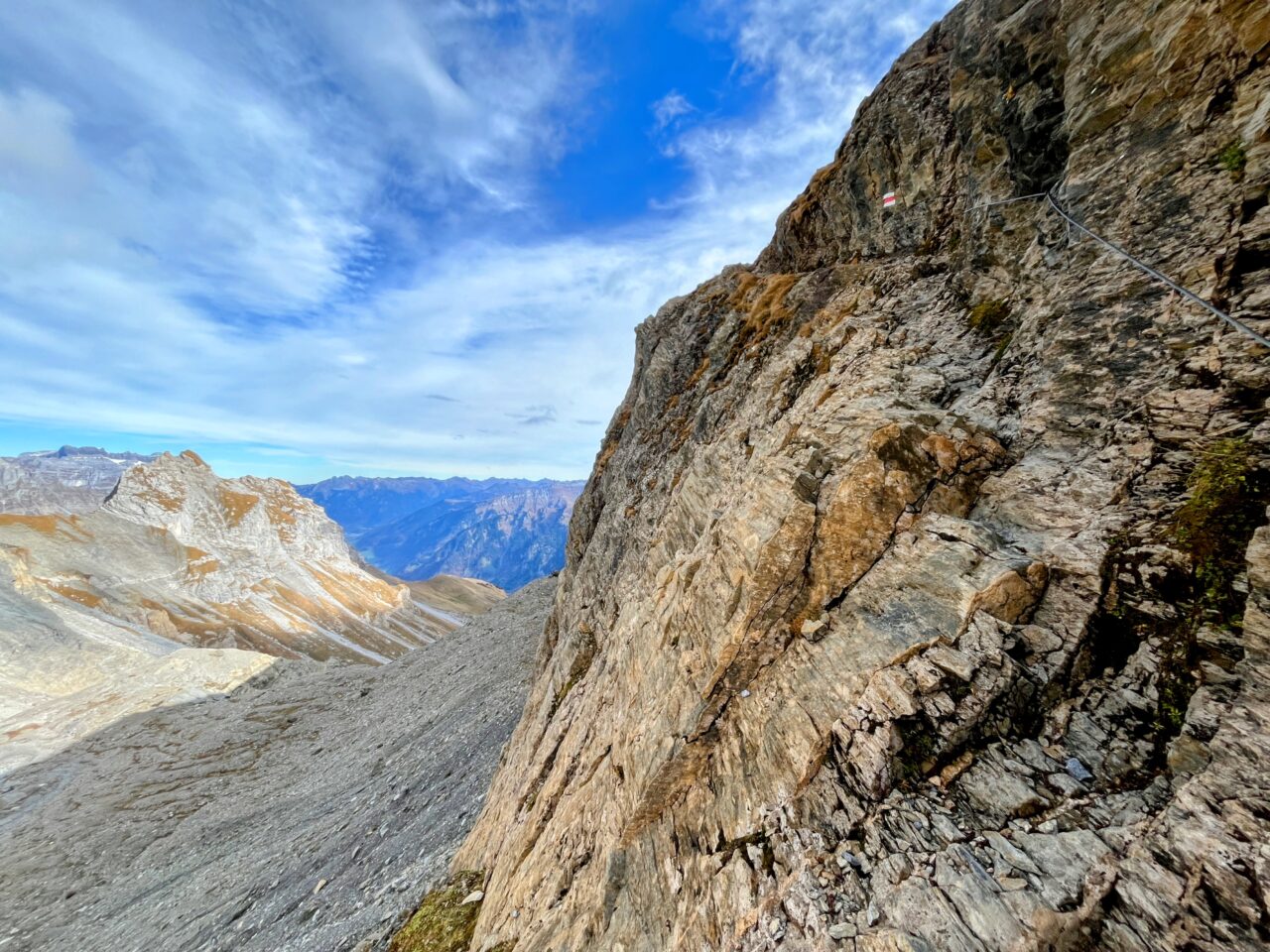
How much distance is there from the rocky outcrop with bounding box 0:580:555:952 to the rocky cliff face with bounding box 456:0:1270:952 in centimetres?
1524

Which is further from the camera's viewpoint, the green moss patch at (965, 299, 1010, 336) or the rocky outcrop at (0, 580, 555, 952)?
the rocky outcrop at (0, 580, 555, 952)

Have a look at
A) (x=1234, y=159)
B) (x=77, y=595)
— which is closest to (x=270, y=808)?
(x=1234, y=159)

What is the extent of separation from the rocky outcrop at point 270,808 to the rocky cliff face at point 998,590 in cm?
1524

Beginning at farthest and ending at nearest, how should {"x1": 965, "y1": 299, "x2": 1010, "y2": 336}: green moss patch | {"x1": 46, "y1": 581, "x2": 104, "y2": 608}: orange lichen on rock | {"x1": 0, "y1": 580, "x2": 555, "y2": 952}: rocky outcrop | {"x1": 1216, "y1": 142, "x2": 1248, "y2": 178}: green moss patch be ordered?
{"x1": 46, "y1": 581, "x2": 104, "y2": 608}: orange lichen on rock → {"x1": 0, "y1": 580, "x2": 555, "y2": 952}: rocky outcrop → {"x1": 965, "y1": 299, "x2": 1010, "y2": 336}: green moss patch → {"x1": 1216, "y1": 142, "x2": 1248, "y2": 178}: green moss patch

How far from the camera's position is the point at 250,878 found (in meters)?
35.3

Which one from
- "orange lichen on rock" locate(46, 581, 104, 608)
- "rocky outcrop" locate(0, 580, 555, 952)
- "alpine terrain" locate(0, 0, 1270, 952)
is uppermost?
"alpine terrain" locate(0, 0, 1270, 952)

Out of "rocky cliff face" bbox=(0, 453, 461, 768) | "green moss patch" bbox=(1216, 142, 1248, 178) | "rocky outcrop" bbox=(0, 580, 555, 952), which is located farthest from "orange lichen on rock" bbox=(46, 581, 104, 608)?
"green moss patch" bbox=(1216, 142, 1248, 178)

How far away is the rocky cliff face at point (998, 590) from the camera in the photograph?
696cm

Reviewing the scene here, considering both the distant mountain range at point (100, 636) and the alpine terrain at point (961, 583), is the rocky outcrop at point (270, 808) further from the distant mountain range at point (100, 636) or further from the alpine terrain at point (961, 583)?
the distant mountain range at point (100, 636)

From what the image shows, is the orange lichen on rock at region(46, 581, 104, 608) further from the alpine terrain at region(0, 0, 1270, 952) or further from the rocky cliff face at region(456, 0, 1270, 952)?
the rocky cliff face at region(456, 0, 1270, 952)

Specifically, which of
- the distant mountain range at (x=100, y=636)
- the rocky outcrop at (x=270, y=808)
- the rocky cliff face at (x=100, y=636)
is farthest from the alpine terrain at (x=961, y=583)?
the distant mountain range at (x=100, y=636)

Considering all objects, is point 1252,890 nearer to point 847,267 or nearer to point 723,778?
point 723,778

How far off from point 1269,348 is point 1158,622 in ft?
16.7

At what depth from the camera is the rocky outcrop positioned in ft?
94.1
